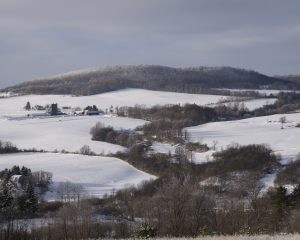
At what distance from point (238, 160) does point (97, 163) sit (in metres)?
22.3

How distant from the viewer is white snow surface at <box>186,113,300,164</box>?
9581cm

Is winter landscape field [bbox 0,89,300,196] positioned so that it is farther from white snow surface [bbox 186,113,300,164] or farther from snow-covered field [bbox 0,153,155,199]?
snow-covered field [bbox 0,153,155,199]

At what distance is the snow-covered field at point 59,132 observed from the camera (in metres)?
113

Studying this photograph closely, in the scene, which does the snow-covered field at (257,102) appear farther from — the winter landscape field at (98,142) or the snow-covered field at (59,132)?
the snow-covered field at (59,132)

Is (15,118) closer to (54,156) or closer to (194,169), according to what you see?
(54,156)

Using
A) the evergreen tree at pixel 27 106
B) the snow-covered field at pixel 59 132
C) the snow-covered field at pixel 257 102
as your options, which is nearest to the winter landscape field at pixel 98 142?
the snow-covered field at pixel 59 132

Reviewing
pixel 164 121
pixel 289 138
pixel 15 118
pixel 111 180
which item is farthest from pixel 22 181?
pixel 15 118

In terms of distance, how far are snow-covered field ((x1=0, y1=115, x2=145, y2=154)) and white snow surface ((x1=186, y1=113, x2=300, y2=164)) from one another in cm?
1829

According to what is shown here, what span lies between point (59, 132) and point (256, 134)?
45546mm

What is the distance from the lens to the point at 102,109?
183 m

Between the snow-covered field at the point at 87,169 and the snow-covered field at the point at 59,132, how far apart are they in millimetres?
11569

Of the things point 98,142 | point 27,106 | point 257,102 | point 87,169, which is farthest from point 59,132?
point 257,102

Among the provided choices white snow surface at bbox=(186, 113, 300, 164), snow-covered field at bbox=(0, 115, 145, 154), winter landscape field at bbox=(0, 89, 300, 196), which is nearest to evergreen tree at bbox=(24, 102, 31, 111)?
winter landscape field at bbox=(0, 89, 300, 196)

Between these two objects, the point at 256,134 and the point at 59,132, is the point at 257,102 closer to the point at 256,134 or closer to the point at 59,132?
the point at 256,134
